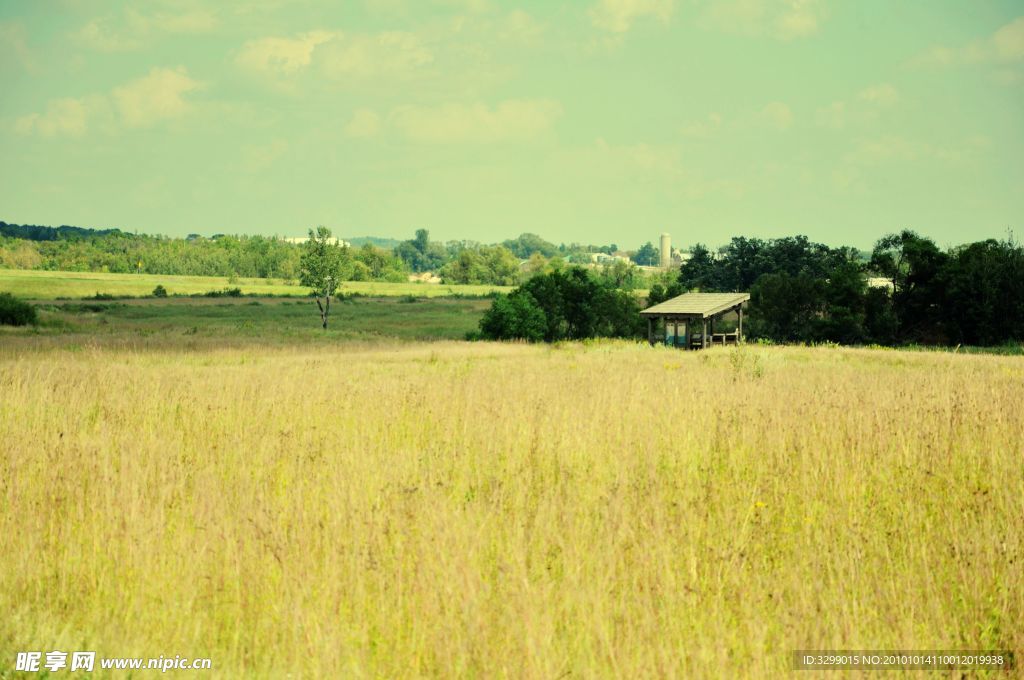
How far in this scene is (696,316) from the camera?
1922 inches

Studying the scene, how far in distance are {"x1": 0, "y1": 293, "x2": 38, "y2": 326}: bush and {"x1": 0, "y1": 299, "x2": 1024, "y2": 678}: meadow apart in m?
45.9

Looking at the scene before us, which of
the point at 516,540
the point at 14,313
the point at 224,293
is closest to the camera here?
the point at 516,540

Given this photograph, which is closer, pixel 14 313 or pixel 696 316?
pixel 696 316

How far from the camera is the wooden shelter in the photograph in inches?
1943

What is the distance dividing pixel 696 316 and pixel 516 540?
43923 mm

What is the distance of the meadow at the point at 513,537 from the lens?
16.8ft

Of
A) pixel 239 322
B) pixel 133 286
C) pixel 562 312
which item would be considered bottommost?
pixel 239 322

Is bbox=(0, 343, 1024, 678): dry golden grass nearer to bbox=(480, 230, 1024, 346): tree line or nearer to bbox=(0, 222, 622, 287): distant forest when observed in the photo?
bbox=(480, 230, 1024, 346): tree line

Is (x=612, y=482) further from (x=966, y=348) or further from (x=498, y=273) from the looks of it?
(x=498, y=273)

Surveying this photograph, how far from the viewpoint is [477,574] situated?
220 inches

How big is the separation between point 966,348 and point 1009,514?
4583 centimetres

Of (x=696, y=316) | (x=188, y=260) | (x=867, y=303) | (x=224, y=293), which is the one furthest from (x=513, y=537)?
(x=188, y=260)

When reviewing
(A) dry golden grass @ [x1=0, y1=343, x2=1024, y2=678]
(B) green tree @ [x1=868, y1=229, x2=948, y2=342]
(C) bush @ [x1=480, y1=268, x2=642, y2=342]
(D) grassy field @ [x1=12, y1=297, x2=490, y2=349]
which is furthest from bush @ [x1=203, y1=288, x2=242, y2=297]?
(A) dry golden grass @ [x1=0, y1=343, x2=1024, y2=678]

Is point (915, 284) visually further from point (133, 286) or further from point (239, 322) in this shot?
point (133, 286)
